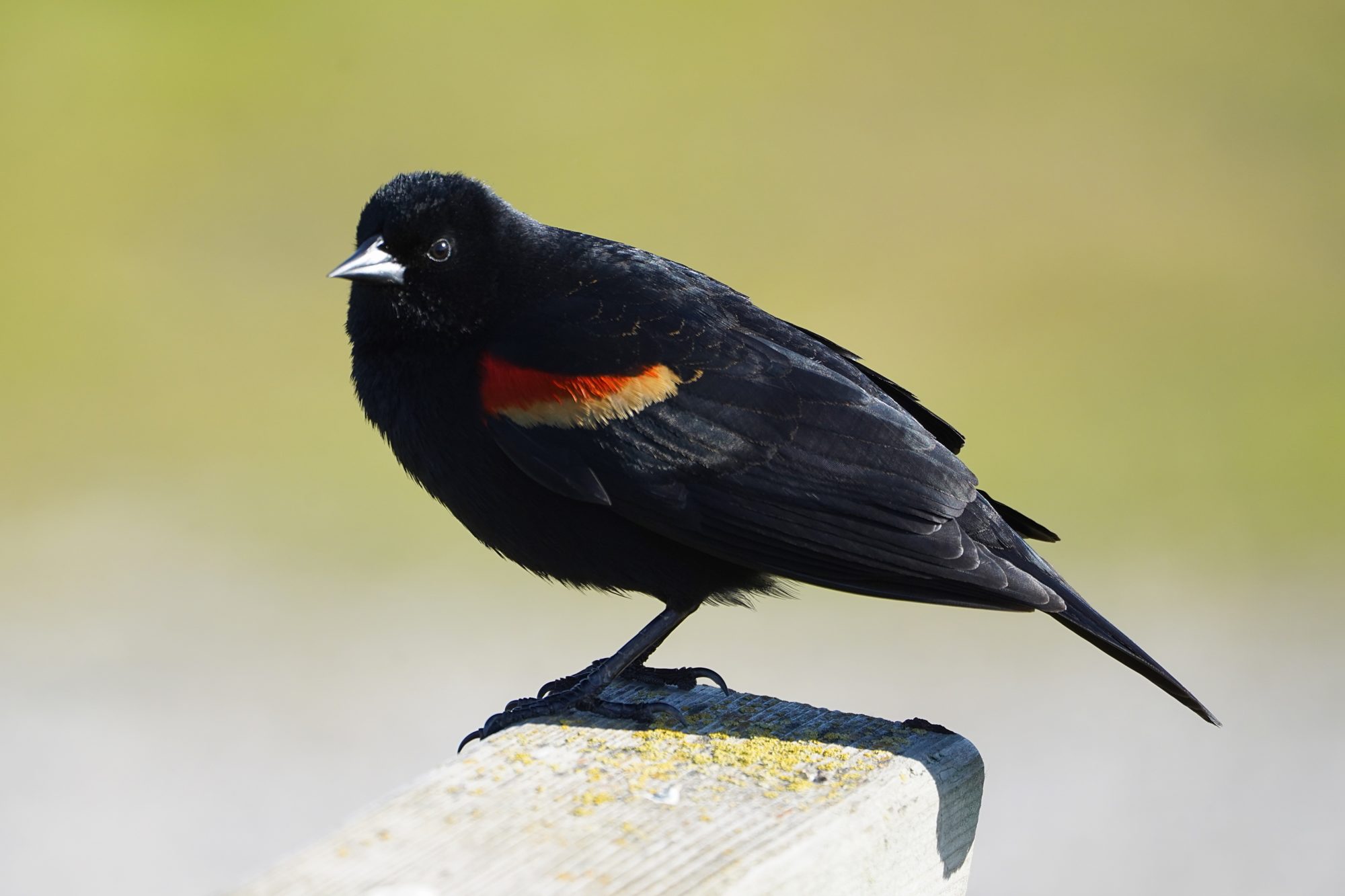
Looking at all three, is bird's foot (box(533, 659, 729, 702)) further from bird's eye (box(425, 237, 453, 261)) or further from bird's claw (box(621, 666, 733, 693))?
bird's eye (box(425, 237, 453, 261))

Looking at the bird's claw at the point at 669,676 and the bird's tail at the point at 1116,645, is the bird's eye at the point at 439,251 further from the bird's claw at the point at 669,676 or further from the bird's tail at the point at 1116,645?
the bird's tail at the point at 1116,645

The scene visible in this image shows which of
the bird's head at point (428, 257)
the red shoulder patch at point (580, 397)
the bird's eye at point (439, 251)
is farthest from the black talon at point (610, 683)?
the bird's eye at point (439, 251)

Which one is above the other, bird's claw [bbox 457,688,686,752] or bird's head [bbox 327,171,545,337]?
Result: bird's head [bbox 327,171,545,337]

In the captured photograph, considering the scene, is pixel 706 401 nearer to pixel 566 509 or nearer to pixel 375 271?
pixel 566 509

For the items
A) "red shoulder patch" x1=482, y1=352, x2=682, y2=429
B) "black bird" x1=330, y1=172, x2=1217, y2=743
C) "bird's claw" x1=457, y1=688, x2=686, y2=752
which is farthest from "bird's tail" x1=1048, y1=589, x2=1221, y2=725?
"red shoulder patch" x1=482, y1=352, x2=682, y2=429

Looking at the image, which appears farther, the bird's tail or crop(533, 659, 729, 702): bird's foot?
crop(533, 659, 729, 702): bird's foot

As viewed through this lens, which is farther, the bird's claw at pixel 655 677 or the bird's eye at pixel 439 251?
the bird's eye at pixel 439 251

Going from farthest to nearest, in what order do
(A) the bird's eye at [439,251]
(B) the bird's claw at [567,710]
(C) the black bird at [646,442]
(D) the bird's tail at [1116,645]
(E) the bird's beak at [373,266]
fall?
(A) the bird's eye at [439,251] < (E) the bird's beak at [373,266] < (C) the black bird at [646,442] < (D) the bird's tail at [1116,645] < (B) the bird's claw at [567,710]
